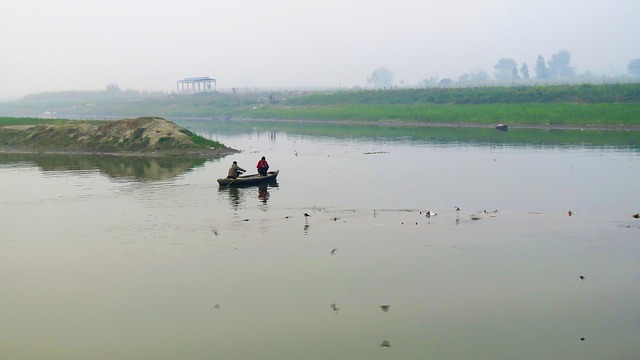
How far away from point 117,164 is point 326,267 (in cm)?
4060

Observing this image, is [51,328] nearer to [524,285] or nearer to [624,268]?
[524,285]

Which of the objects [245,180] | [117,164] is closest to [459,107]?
[117,164]

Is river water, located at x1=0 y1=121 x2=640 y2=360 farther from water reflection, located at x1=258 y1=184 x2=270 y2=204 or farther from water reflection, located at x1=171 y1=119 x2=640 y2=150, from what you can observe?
water reflection, located at x1=171 y1=119 x2=640 y2=150

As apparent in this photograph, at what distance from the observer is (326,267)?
2773 centimetres

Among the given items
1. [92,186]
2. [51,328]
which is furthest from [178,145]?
[51,328]

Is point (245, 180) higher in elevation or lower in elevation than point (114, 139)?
lower

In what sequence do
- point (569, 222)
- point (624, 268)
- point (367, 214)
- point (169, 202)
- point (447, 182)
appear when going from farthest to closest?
point (447, 182)
point (169, 202)
point (367, 214)
point (569, 222)
point (624, 268)

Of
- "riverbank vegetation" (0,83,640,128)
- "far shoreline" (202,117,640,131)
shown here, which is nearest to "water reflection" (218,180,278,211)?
"far shoreline" (202,117,640,131)

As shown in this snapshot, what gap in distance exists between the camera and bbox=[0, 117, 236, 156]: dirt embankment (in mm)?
71625

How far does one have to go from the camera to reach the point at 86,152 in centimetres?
7419

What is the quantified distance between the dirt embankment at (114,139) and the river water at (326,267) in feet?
63.7

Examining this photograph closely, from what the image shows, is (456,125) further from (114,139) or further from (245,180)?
(245,180)

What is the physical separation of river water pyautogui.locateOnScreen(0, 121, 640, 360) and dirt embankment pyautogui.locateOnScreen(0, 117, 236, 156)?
63.7 feet

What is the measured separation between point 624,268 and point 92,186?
34.7 m
